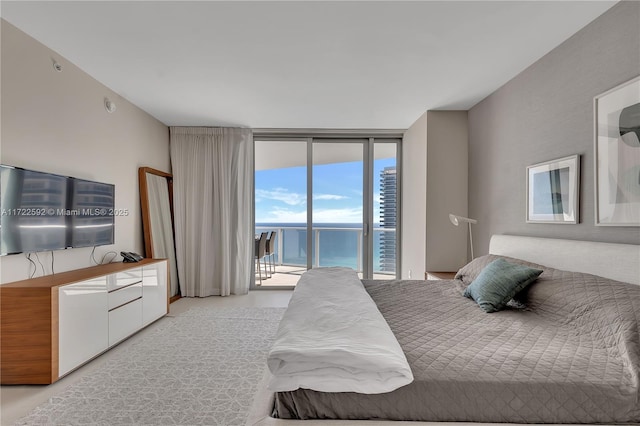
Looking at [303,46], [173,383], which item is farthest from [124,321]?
[303,46]

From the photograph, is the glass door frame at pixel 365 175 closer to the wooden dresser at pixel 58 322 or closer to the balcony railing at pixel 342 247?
the balcony railing at pixel 342 247

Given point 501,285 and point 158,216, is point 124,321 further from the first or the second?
point 501,285

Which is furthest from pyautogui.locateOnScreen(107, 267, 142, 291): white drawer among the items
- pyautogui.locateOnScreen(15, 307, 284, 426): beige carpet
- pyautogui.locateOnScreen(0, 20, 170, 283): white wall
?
pyautogui.locateOnScreen(15, 307, 284, 426): beige carpet

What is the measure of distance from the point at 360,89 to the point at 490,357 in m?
2.78

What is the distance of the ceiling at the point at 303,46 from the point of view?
6.63 feet

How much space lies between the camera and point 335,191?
16.5 feet

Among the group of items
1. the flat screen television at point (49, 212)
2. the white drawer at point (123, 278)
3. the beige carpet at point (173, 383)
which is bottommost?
the beige carpet at point (173, 383)

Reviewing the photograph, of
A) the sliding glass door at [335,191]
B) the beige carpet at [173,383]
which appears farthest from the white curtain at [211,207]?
the beige carpet at [173,383]

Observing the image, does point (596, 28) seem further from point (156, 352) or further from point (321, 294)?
point (156, 352)

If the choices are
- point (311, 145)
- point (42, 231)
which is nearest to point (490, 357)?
point (42, 231)

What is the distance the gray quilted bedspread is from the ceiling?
6.02ft

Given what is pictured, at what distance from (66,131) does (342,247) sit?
391 centimetres

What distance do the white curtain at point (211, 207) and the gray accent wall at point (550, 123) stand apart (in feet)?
10.7

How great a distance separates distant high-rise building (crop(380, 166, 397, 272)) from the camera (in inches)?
198
